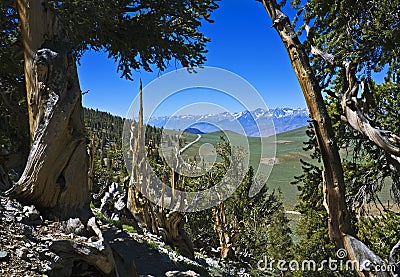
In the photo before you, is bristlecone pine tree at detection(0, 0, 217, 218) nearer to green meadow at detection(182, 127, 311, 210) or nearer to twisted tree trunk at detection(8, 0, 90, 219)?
twisted tree trunk at detection(8, 0, 90, 219)

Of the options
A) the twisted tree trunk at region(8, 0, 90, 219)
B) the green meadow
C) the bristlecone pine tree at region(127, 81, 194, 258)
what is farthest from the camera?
the bristlecone pine tree at region(127, 81, 194, 258)

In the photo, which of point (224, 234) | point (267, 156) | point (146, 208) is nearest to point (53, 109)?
point (267, 156)

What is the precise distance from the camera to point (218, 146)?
2156 cm

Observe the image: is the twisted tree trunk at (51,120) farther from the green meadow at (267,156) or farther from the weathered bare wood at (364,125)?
the weathered bare wood at (364,125)

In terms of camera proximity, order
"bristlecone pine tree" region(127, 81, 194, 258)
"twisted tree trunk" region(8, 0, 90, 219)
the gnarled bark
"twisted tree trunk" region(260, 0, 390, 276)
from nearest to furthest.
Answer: "twisted tree trunk" region(260, 0, 390, 276)
"twisted tree trunk" region(8, 0, 90, 219)
"bristlecone pine tree" region(127, 81, 194, 258)
the gnarled bark

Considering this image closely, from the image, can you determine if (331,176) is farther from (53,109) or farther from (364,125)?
(53,109)

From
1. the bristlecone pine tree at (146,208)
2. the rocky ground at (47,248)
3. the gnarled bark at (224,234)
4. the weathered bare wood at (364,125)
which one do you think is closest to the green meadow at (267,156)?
the bristlecone pine tree at (146,208)

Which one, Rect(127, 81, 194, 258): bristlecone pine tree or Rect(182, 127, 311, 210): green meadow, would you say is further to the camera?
Rect(127, 81, 194, 258): bristlecone pine tree

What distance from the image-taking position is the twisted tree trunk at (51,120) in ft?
15.8

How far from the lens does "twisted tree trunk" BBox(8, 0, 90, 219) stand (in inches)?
189

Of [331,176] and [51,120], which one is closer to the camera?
[331,176]

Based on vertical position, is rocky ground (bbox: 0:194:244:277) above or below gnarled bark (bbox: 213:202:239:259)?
above

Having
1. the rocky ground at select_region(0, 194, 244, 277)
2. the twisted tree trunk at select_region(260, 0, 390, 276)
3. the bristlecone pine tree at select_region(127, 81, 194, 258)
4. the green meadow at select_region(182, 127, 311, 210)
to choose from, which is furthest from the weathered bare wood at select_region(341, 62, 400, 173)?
the bristlecone pine tree at select_region(127, 81, 194, 258)

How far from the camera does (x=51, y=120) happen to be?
4.87m
